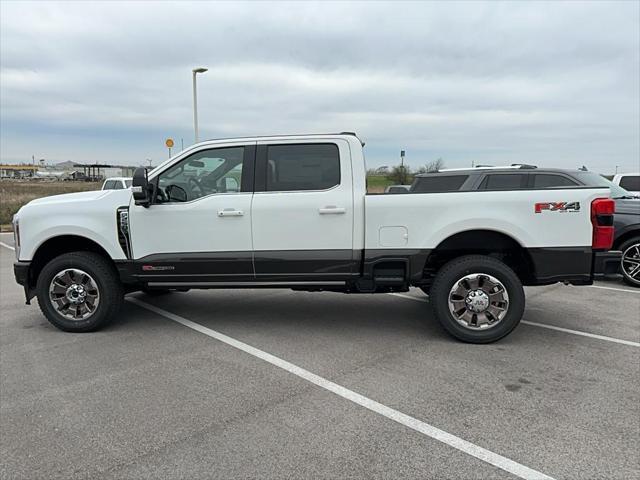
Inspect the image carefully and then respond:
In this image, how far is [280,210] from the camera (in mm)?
4777

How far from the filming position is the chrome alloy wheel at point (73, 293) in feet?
16.6

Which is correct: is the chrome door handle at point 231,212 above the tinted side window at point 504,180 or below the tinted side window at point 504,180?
below

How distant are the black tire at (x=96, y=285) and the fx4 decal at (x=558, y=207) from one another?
4.41m

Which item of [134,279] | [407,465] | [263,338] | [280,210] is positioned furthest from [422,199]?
[134,279]

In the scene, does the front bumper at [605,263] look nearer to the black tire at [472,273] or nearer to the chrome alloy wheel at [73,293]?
the black tire at [472,273]

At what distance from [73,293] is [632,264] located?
7.91 meters

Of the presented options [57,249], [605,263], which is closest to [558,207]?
[605,263]

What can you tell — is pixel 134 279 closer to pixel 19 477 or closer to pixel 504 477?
pixel 19 477

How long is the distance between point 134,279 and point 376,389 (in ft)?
9.41

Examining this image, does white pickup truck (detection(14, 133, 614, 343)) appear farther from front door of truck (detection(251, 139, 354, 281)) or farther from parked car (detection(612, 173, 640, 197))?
parked car (detection(612, 173, 640, 197))

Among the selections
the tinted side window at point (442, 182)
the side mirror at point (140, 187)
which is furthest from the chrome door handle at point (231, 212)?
the tinted side window at point (442, 182)

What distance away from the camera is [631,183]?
11.0 meters

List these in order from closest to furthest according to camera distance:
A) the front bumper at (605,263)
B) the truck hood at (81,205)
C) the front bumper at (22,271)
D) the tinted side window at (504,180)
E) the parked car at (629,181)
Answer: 1. the front bumper at (605,263)
2. the truck hood at (81,205)
3. the front bumper at (22,271)
4. the tinted side window at (504,180)
5. the parked car at (629,181)

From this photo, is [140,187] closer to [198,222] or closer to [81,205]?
[198,222]
